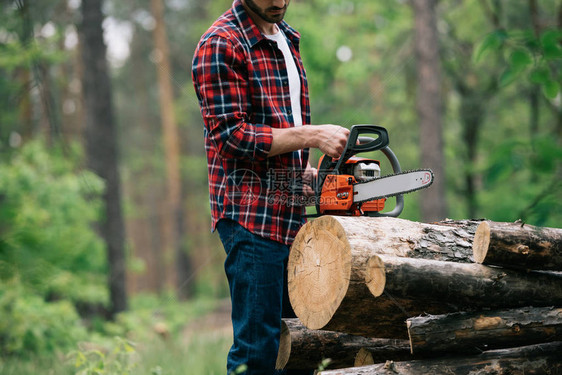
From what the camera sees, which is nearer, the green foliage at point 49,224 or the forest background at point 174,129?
the forest background at point 174,129

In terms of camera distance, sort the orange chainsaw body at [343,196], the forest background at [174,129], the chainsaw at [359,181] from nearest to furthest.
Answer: the chainsaw at [359,181], the orange chainsaw body at [343,196], the forest background at [174,129]

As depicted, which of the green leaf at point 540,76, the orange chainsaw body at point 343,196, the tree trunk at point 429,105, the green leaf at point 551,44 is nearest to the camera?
the orange chainsaw body at point 343,196

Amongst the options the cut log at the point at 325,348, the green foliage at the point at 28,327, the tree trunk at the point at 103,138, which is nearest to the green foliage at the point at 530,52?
the cut log at the point at 325,348

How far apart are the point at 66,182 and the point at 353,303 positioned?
689 centimetres

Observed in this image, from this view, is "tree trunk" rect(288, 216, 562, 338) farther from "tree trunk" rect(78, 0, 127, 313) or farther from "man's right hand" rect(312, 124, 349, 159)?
"tree trunk" rect(78, 0, 127, 313)

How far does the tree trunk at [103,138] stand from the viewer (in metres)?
9.20

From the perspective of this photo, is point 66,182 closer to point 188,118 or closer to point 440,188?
point 440,188

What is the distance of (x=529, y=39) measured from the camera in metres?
3.15

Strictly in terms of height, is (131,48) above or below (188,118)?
above

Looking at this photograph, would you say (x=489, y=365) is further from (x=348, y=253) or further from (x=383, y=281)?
(x=348, y=253)

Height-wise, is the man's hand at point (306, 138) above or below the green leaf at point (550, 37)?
below

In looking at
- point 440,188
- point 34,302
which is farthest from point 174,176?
point 34,302

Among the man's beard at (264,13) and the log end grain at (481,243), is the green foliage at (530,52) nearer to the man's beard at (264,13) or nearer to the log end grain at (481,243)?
the log end grain at (481,243)

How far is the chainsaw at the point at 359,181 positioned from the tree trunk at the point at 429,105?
723cm
